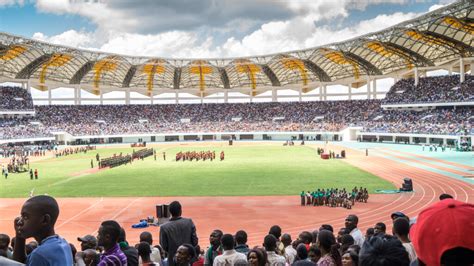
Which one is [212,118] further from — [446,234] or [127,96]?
[446,234]

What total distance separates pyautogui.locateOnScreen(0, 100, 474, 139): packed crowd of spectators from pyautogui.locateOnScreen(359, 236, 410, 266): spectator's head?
7973 cm

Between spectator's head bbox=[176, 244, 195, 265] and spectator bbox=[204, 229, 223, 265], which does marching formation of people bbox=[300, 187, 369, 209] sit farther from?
spectator's head bbox=[176, 244, 195, 265]

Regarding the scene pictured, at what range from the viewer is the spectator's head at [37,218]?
3998 millimetres

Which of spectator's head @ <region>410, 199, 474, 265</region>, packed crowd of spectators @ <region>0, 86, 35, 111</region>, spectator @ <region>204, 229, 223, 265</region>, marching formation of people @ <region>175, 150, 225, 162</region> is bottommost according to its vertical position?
marching formation of people @ <region>175, 150, 225, 162</region>

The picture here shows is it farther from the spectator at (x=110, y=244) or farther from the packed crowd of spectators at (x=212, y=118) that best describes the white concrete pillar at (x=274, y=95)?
the spectator at (x=110, y=244)

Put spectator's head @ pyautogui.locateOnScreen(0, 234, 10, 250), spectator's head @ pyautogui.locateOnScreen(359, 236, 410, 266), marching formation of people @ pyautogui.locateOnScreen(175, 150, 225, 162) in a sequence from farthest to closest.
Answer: marching formation of people @ pyautogui.locateOnScreen(175, 150, 225, 162)
spectator's head @ pyautogui.locateOnScreen(0, 234, 10, 250)
spectator's head @ pyautogui.locateOnScreen(359, 236, 410, 266)

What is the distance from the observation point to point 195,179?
3688 cm

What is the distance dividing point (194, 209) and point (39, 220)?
21.3 meters

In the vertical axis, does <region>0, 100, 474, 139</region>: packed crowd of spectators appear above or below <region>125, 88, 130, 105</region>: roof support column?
below

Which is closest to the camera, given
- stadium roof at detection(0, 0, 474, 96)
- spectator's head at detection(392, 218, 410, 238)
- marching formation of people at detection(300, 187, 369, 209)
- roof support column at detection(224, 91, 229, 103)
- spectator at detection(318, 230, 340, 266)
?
spectator at detection(318, 230, 340, 266)

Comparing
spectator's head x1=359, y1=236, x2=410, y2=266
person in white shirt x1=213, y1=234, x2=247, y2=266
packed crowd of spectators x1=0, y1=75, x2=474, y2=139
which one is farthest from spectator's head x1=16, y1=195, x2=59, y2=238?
packed crowd of spectators x1=0, y1=75, x2=474, y2=139

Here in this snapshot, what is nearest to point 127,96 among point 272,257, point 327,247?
point 272,257

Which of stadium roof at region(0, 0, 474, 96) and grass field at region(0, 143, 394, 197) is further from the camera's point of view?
stadium roof at region(0, 0, 474, 96)

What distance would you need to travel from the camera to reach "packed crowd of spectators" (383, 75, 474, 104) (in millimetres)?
72688
